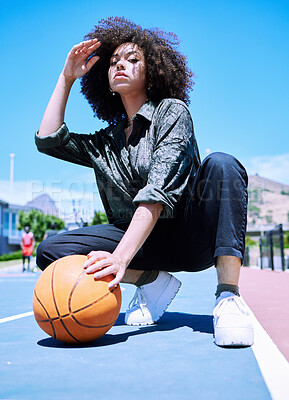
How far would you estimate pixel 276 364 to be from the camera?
2.05 metres

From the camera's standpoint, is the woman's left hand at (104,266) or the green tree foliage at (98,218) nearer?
the woman's left hand at (104,266)

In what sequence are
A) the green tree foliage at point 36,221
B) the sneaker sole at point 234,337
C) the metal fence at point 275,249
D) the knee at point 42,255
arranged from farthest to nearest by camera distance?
1. the green tree foliage at point 36,221
2. the metal fence at point 275,249
3. the knee at point 42,255
4. the sneaker sole at point 234,337

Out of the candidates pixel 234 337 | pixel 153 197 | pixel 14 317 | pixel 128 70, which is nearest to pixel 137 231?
pixel 153 197

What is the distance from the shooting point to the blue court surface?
1.66m

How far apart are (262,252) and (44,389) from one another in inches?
800

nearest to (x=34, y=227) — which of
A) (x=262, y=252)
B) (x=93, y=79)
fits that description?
(x=262, y=252)

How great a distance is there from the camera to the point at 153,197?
2.65 metres

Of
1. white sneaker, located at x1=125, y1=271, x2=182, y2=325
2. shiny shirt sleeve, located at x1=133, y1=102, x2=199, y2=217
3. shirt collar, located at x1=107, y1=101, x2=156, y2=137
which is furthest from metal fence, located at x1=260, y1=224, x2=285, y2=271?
shiny shirt sleeve, located at x1=133, y1=102, x2=199, y2=217

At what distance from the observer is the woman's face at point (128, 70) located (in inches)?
133

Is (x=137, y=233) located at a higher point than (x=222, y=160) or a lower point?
lower

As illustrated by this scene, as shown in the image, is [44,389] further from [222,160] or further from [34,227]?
[34,227]

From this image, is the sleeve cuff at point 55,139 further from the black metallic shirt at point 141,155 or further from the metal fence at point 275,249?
the metal fence at point 275,249

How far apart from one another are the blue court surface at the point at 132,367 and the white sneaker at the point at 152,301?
220 mm

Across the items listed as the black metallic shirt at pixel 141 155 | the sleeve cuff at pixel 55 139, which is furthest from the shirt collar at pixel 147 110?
the sleeve cuff at pixel 55 139
